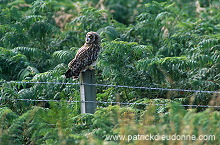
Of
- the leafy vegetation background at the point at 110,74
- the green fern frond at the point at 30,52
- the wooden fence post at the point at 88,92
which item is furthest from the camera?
the green fern frond at the point at 30,52

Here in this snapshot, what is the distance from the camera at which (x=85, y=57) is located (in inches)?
303

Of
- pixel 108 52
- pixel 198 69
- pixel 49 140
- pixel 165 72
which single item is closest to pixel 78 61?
pixel 108 52

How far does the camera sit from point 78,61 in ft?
24.6

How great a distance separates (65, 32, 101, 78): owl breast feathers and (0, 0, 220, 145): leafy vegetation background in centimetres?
44

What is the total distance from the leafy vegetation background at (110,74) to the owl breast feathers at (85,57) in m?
0.44

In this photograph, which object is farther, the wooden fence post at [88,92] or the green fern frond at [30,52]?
the green fern frond at [30,52]

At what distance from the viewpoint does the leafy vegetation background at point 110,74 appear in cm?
541

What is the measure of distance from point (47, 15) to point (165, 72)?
438 centimetres

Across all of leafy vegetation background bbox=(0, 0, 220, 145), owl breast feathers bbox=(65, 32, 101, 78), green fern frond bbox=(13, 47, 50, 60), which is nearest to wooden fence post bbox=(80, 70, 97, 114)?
leafy vegetation background bbox=(0, 0, 220, 145)

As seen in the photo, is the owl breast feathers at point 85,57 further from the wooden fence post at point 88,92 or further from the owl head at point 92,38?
the wooden fence post at point 88,92

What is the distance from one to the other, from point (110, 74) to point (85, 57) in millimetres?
804

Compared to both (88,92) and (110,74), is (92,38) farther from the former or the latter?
(88,92)

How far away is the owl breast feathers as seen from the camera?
7.20 metres

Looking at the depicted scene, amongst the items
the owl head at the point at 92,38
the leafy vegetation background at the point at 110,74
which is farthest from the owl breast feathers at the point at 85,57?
the leafy vegetation background at the point at 110,74
